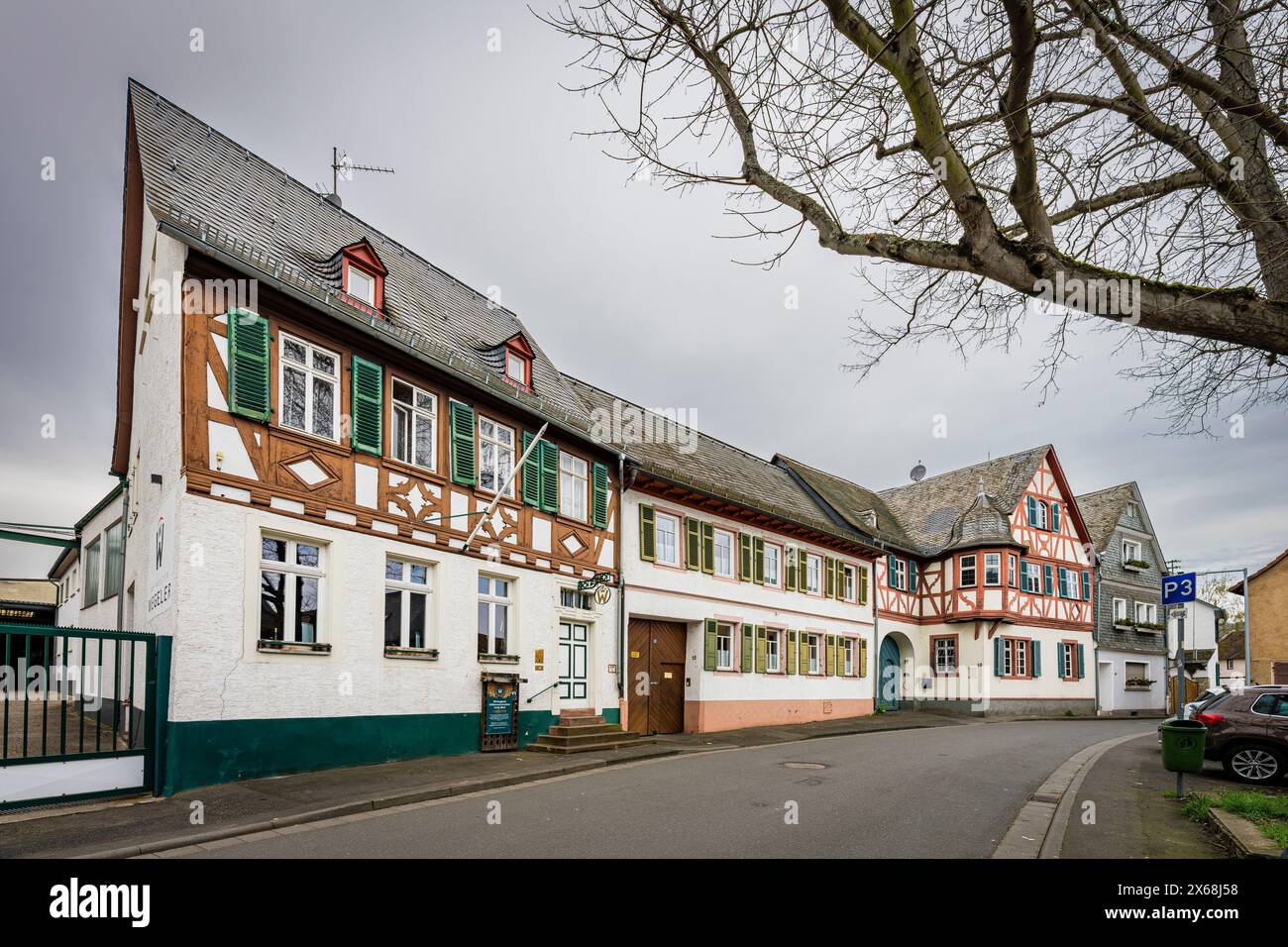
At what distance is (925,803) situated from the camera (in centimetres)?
1041

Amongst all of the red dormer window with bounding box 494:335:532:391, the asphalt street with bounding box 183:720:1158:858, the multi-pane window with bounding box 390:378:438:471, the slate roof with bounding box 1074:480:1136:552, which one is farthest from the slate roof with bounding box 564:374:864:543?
the slate roof with bounding box 1074:480:1136:552

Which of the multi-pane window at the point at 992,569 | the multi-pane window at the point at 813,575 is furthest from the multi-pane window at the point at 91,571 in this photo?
the multi-pane window at the point at 992,569

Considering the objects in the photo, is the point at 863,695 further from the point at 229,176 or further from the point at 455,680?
the point at 229,176

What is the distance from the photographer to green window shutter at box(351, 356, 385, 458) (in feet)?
43.1

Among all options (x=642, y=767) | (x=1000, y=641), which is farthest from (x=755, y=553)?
(x=1000, y=641)

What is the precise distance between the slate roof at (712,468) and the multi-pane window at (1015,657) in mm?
8257

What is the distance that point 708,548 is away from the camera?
22875mm

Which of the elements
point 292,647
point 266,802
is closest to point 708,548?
point 292,647

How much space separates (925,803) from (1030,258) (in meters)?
6.62

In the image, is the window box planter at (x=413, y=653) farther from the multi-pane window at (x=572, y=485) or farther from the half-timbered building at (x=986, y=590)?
the half-timbered building at (x=986, y=590)

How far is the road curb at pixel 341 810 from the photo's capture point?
24.9ft

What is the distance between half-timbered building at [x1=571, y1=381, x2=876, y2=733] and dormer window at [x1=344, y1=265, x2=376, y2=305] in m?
7.01

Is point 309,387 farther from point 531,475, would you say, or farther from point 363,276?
point 531,475

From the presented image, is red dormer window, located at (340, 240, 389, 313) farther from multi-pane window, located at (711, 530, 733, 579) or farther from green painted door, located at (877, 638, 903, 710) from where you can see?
green painted door, located at (877, 638, 903, 710)
